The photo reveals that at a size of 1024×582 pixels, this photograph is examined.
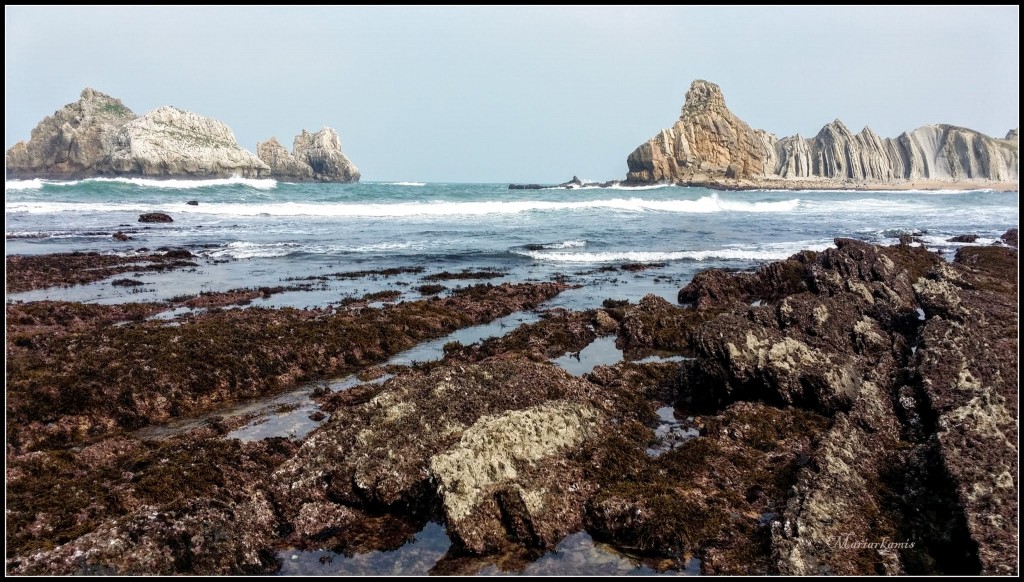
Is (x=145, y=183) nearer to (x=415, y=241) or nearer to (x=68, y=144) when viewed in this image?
(x=68, y=144)

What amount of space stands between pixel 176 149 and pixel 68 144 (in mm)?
26403

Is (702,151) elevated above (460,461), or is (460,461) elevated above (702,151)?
(702,151)

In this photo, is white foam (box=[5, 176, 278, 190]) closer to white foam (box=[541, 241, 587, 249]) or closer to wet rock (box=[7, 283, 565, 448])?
white foam (box=[541, 241, 587, 249])

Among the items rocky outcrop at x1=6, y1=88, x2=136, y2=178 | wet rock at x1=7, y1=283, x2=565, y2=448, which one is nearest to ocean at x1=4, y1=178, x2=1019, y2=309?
wet rock at x1=7, y1=283, x2=565, y2=448

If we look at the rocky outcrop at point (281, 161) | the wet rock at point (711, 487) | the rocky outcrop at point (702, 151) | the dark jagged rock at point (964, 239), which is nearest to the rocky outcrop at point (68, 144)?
the rocky outcrop at point (281, 161)

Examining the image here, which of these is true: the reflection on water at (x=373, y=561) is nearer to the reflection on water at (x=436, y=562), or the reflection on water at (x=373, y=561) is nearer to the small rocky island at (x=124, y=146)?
the reflection on water at (x=436, y=562)

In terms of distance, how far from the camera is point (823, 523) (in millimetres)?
4781

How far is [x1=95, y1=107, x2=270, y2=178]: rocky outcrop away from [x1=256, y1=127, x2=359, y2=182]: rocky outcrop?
56.2 ft

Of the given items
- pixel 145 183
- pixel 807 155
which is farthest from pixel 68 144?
pixel 807 155

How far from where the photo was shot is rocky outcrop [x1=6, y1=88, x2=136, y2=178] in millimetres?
107375

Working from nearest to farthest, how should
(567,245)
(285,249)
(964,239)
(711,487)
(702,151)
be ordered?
(711,487), (285,249), (964,239), (567,245), (702,151)

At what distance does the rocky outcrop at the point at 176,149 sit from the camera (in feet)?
325

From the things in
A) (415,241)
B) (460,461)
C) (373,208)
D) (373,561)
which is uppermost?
(373,208)

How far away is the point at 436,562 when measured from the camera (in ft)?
16.3
